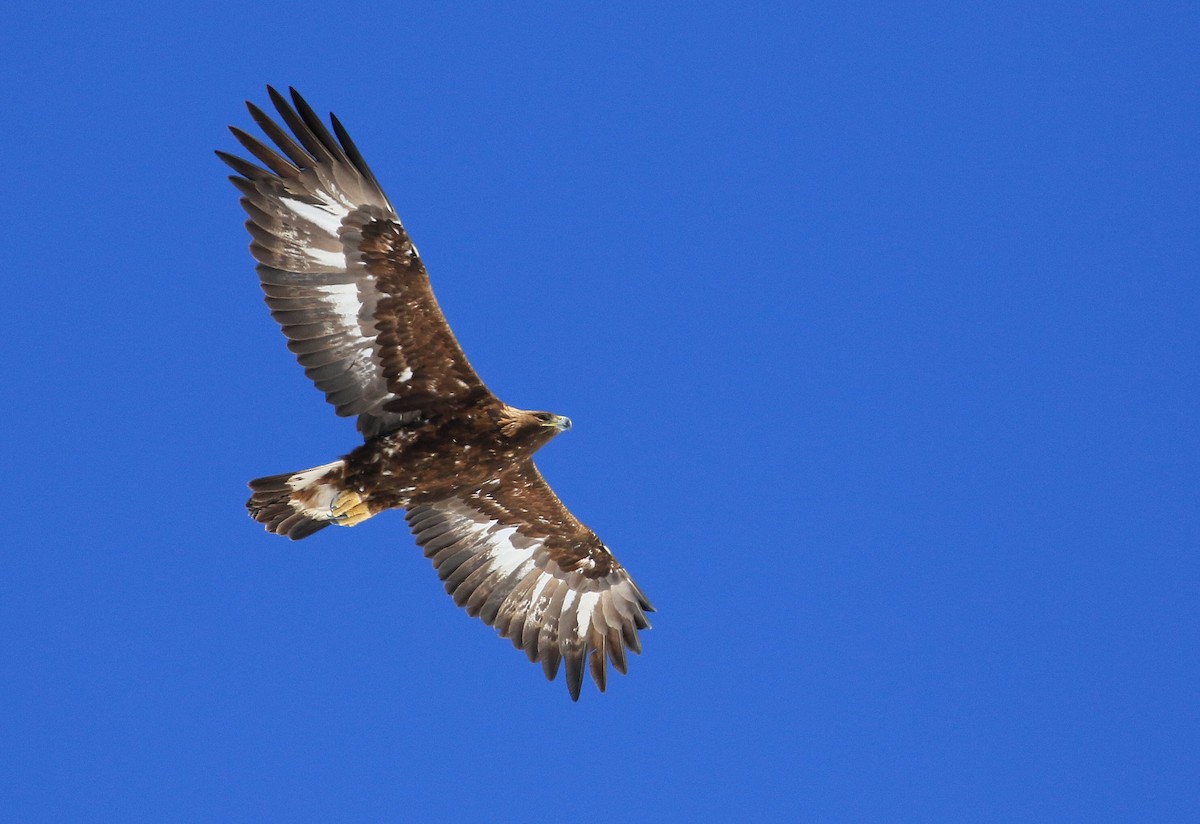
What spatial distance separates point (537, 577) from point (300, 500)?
3573 mm

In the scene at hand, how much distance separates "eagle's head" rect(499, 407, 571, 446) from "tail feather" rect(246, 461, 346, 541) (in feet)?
5.72

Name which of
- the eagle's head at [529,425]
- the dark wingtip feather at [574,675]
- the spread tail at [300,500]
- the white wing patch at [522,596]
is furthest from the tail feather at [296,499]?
the dark wingtip feather at [574,675]

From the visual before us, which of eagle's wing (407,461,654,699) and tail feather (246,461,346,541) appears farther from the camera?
eagle's wing (407,461,654,699)

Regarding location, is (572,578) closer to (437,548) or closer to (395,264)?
(437,548)

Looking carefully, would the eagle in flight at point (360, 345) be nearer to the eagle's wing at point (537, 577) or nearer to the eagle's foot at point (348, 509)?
the eagle's foot at point (348, 509)

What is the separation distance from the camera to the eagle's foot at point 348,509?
14.2m

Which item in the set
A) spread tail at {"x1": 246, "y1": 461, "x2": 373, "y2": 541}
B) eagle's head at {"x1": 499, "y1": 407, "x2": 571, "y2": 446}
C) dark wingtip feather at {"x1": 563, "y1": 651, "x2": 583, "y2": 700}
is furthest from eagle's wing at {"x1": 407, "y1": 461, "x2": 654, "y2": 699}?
spread tail at {"x1": 246, "y1": 461, "x2": 373, "y2": 541}

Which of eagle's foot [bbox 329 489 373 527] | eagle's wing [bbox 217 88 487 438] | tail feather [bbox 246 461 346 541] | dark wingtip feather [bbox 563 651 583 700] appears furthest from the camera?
dark wingtip feather [bbox 563 651 583 700]

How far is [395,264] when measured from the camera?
13.9 m

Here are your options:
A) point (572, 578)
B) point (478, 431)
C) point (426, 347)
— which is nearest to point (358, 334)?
point (426, 347)

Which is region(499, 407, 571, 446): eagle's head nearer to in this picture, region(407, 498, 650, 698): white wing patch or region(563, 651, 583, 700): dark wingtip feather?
region(407, 498, 650, 698): white wing patch

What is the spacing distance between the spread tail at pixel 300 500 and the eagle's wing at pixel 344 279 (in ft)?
2.35

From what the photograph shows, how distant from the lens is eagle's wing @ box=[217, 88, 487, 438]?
44.5 feet

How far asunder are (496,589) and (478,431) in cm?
274
